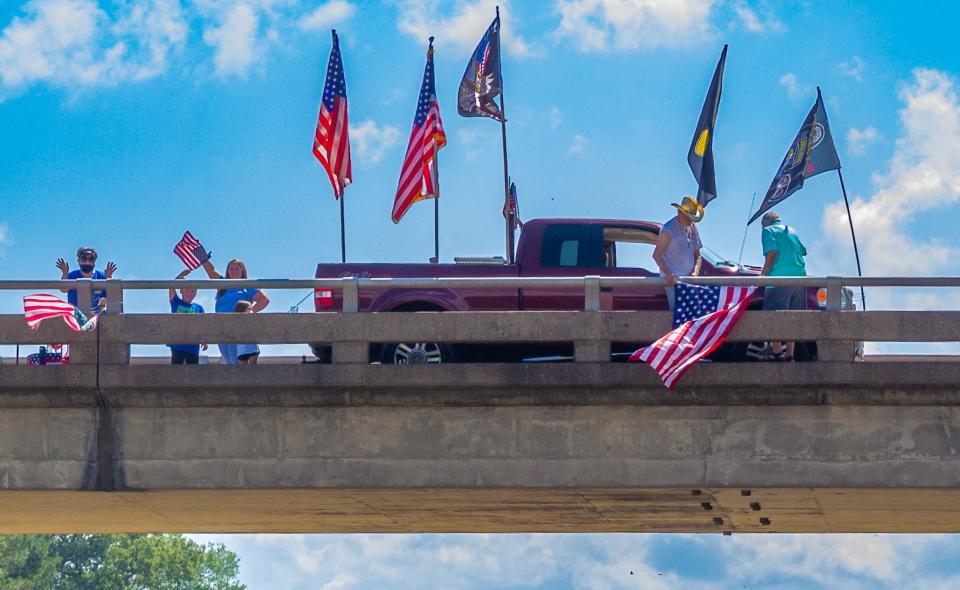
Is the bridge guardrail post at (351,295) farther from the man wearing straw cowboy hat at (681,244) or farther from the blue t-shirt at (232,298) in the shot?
the man wearing straw cowboy hat at (681,244)

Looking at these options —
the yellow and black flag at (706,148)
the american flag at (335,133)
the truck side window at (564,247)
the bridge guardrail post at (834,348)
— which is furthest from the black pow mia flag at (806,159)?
the bridge guardrail post at (834,348)

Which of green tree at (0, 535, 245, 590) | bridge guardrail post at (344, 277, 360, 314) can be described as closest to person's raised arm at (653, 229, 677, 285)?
bridge guardrail post at (344, 277, 360, 314)

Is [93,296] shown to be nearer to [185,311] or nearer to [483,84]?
[185,311]

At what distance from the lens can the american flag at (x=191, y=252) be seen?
19531 mm

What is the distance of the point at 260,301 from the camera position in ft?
54.3

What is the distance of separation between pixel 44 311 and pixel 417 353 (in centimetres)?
358

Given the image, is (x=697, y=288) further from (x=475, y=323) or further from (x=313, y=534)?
(x=313, y=534)

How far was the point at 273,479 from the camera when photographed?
14.8 metres

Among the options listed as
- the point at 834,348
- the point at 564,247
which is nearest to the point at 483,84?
the point at 564,247

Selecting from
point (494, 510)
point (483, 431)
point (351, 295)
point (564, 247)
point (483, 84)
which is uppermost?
point (483, 84)

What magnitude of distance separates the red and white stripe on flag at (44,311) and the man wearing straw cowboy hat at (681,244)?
5628 millimetres

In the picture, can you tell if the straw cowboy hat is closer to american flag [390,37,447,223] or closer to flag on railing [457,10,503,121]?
american flag [390,37,447,223]

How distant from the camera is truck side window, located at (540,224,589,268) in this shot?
17703 mm

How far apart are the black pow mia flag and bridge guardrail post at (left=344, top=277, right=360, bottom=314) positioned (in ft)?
22.5
